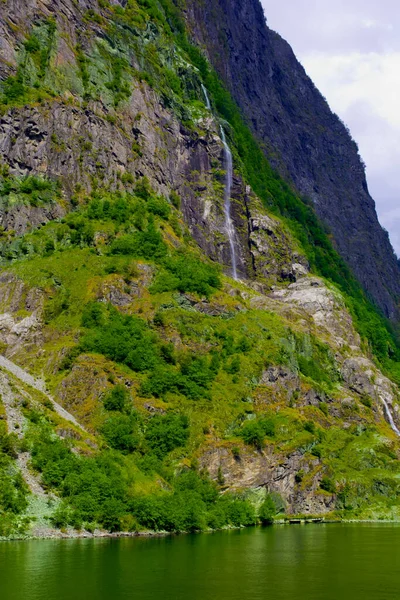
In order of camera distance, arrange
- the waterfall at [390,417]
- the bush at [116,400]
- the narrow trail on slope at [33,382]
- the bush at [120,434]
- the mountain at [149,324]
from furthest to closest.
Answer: the waterfall at [390,417] → the bush at [116,400] → the bush at [120,434] → the narrow trail on slope at [33,382] → the mountain at [149,324]

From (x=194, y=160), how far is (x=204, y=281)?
49.1m

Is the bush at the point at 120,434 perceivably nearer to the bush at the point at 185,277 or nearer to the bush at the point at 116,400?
the bush at the point at 116,400

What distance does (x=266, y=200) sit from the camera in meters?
173

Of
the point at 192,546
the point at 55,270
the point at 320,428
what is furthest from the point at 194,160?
the point at 192,546

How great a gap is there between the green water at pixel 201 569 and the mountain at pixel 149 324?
11.3m

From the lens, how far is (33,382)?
86938 millimetres

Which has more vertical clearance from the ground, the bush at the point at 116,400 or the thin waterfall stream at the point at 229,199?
the thin waterfall stream at the point at 229,199

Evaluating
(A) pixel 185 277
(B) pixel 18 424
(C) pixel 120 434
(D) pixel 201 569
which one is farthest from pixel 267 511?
(D) pixel 201 569

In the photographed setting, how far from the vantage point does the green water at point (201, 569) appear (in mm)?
36250

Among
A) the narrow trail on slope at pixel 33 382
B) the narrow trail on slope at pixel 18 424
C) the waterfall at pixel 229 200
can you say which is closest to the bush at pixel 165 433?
the narrow trail on slope at pixel 33 382

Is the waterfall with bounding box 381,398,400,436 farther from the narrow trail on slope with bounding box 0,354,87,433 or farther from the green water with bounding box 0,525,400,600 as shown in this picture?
the narrow trail on slope with bounding box 0,354,87,433

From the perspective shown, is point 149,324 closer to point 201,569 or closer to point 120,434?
A: point 120,434

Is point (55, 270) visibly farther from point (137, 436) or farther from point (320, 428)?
point (320, 428)

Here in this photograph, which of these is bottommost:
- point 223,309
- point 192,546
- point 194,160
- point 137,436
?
point 192,546
